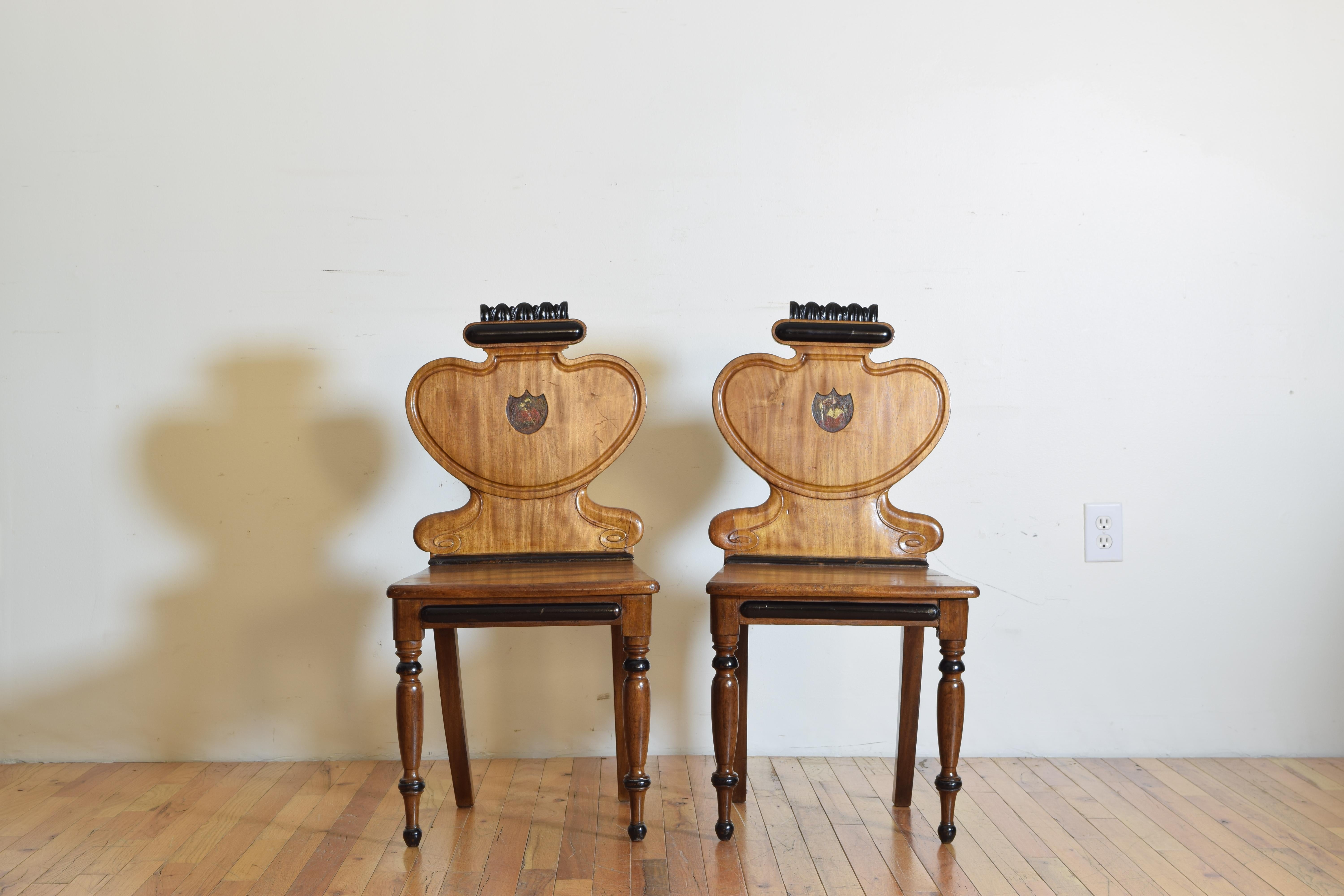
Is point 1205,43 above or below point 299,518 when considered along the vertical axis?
above

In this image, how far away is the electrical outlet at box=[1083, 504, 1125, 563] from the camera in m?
2.34

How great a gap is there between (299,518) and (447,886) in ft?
3.43

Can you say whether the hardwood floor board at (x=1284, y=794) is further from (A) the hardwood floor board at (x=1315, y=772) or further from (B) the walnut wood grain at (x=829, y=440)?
(B) the walnut wood grain at (x=829, y=440)

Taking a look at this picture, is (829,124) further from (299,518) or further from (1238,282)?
(299,518)

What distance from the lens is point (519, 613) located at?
1.71 metres

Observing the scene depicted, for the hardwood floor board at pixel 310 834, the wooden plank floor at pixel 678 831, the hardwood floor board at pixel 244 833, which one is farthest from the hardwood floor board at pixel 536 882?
the hardwood floor board at pixel 244 833

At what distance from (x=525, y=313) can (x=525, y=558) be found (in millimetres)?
501

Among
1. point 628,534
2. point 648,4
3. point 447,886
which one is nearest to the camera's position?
point 447,886

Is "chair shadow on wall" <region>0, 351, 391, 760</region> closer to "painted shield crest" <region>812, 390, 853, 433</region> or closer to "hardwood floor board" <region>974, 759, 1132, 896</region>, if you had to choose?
"painted shield crest" <region>812, 390, 853, 433</region>

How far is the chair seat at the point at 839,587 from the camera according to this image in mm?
1717

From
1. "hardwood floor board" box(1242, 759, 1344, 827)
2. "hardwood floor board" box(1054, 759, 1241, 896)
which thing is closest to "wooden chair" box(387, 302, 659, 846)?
"hardwood floor board" box(1054, 759, 1241, 896)

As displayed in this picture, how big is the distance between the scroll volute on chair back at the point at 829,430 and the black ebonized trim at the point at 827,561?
1 centimetres

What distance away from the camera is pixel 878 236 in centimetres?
233

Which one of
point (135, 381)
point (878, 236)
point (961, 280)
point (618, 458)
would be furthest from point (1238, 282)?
point (135, 381)
